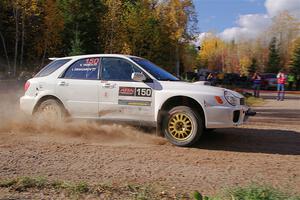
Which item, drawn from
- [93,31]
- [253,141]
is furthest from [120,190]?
[93,31]

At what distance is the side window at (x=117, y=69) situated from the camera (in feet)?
26.3

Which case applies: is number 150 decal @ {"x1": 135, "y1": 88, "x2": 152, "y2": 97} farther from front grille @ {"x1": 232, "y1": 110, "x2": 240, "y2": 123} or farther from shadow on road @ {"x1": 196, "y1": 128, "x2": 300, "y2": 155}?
front grille @ {"x1": 232, "y1": 110, "x2": 240, "y2": 123}

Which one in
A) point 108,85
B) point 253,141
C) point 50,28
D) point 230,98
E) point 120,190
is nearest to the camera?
point 120,190

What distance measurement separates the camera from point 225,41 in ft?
410

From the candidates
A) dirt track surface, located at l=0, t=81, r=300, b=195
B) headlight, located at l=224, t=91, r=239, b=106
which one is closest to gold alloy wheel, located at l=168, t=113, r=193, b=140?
dirt track surface, located at l=0, t=81, r=300, b=195

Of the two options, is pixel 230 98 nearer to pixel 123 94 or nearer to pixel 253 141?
pixel 253 141

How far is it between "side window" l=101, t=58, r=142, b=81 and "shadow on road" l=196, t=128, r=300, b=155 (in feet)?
6.24

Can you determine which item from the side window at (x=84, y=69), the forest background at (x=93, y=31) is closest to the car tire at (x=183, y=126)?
the side window at (x=84, y=69)

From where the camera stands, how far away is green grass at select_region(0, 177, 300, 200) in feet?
14.2

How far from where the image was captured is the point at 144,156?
22.1 ft

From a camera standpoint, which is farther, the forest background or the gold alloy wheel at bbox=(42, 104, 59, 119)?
the forest background

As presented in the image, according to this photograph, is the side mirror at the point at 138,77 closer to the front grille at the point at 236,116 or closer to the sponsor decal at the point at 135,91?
the sponsor decal at the point at 135,91

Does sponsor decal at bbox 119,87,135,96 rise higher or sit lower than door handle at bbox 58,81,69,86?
lower

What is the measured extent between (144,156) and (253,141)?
2692 millimetres
